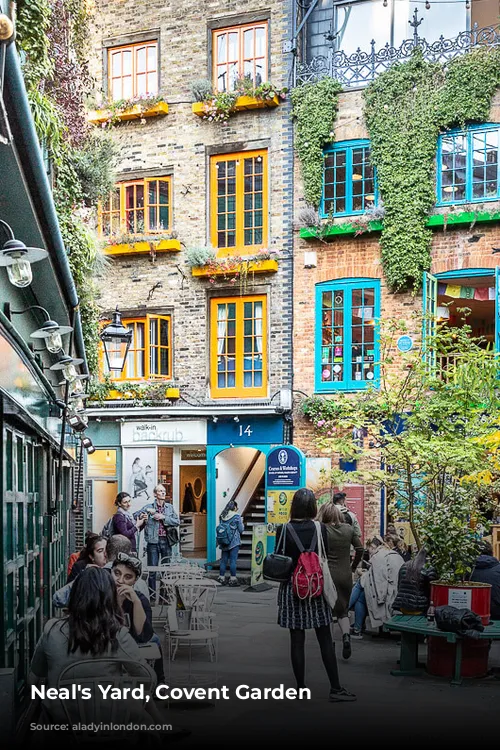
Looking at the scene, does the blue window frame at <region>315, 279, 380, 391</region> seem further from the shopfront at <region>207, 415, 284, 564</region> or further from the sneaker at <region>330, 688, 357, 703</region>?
the sneaker at <region>330, 688, 357, 703</region>

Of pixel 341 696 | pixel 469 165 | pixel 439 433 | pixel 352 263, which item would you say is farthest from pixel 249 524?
pixel 341 696

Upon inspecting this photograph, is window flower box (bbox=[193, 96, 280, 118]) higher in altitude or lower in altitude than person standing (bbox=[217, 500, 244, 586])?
higher

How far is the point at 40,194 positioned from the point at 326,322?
1521 centimetres

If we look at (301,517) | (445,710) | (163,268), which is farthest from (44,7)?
(163,268)

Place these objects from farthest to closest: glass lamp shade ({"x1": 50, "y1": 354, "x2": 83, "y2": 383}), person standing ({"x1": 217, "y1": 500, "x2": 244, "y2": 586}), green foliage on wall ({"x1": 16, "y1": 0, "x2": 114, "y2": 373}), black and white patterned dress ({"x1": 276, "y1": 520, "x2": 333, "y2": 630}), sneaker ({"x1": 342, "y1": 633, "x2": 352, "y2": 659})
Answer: person standing ({"x1": 217, "y1": 500, "x2": 244, "y2": 586}) → sneaker ({"x1": 342, "y1": 633, "x2": 352, "y2": 659}) → glass lamp shade ({"x1": 50, "y1": 354, "x2": 83, "y2": 383}) → green foliage on wall ({"x1": 16, "y1": 0, "x2": 114, "y2": 373}) → black and white patterned dress ({"x1": 276, "y1": 520, "x2": 333, "y2": 630})

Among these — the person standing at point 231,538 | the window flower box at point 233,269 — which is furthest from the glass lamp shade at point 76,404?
the window flower box at point 233,269

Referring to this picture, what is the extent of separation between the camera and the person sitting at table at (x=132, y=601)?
7344 mm

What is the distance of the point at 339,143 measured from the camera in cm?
2191

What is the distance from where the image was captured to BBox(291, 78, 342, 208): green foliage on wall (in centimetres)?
2189

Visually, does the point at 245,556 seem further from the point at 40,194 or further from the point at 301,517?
the point at 40,194

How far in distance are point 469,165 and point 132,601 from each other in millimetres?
15475

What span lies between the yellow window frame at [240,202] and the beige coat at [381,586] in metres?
11.4

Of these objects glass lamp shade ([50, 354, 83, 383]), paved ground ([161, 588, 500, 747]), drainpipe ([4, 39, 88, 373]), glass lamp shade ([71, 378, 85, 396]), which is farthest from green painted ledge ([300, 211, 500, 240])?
drainpipe ([4, 39, 88, 373])

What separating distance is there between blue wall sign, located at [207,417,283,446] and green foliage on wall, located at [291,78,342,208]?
4714 millimetres
